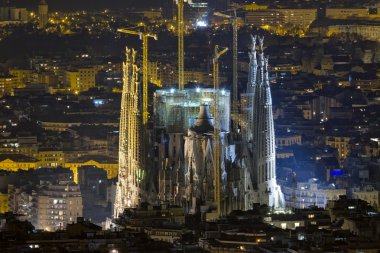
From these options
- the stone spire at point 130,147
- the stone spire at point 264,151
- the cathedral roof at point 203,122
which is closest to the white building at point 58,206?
the stone spire at point 130,147

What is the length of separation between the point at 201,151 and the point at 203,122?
1630mm

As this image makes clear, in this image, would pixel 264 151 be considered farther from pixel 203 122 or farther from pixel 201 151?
pixel 201 151

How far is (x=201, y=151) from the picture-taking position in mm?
80625

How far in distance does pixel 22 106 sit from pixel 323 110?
14.1 meters

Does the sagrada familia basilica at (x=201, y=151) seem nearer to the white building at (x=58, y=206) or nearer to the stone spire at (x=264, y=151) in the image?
the stone spire at (x=264, y=151)

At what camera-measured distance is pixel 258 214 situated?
2931 inches

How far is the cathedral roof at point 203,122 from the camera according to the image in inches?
3214

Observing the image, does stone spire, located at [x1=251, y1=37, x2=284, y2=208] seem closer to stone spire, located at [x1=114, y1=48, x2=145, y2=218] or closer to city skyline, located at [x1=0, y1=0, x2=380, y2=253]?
city skyline, located at [x1=0, y1=0, x2=380, y2=253]

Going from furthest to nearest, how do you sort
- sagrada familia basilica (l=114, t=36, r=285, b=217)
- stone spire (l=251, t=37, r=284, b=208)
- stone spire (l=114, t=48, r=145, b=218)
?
stone spire (l=114, t=48, r=145, b=218) < stone spire (l=251, t=37, r=284, b=208) < sagrada familia basilica (l=114, t=36, r=285, b=217)

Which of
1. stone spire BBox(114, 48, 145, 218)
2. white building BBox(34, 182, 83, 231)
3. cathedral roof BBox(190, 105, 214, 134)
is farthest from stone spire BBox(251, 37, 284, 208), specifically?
white building BBox(34, 182, 83, 231)

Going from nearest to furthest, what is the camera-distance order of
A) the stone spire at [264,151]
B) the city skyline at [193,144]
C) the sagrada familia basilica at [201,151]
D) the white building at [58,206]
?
the city skyline at [193,144] → the sagrada familia basilica at [201,151] → the stone spire at [264,151] → the white building at [58,206]

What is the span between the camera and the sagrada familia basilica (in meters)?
80.1

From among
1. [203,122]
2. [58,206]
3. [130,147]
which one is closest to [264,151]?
[203,122]

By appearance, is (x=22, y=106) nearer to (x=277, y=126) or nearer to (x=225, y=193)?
(x=277, y=126)
